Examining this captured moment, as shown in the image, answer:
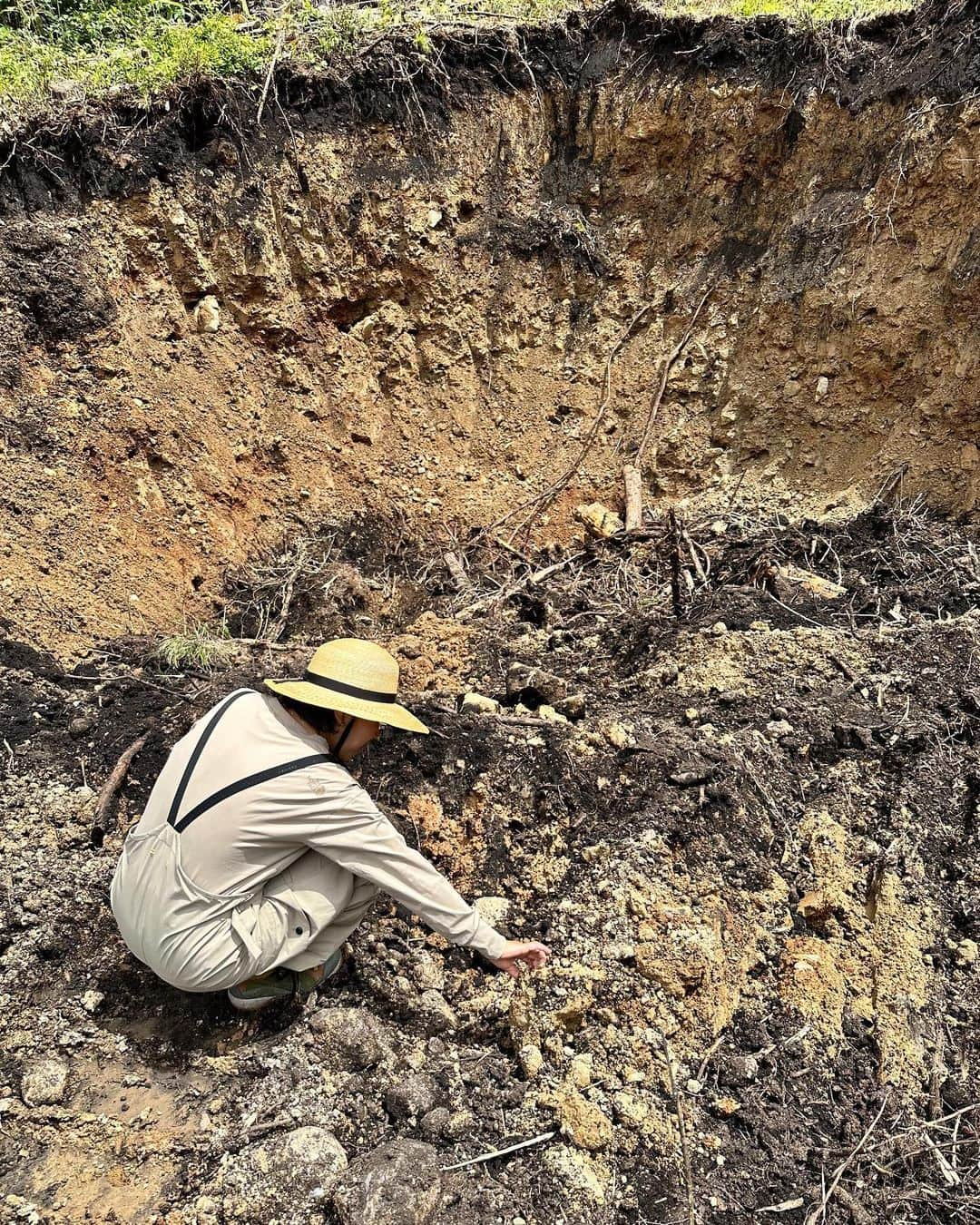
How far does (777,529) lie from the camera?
4.91 m

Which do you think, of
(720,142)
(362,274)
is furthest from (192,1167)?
(720,142)

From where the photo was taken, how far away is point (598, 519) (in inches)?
211

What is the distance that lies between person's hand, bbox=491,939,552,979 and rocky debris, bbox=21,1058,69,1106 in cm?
130

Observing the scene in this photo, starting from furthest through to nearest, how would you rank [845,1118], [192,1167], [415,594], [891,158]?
[415,594] → [891,158] → [845,1118] → [192,1167]

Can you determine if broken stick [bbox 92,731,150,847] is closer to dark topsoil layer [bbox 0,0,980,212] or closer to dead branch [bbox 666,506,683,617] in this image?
dead branch [bbox 666,506,683,617]

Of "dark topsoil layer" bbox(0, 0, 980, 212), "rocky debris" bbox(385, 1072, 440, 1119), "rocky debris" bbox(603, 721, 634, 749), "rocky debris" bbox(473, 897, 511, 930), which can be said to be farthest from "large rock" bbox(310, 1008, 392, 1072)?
"dark topsoil layer" bbox(0, 0, 980, 212)

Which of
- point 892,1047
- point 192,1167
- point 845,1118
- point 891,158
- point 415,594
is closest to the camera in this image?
point 192,1167

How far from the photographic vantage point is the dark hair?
7.36ft

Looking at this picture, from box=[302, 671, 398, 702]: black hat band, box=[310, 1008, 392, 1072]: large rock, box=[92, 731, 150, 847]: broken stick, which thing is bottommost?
box=[92, 731, 150, 847]: broken stick

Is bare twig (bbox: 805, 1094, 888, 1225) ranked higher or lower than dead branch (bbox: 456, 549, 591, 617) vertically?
higher

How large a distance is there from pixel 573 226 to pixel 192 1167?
5472mm

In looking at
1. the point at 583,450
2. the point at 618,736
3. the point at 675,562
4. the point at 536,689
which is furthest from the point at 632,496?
the point at 618,736

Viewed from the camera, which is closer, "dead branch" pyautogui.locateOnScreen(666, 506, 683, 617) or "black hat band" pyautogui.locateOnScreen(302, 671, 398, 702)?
"black hat band" pyautogui.locateOnScreen(302, 671, 398, 702)

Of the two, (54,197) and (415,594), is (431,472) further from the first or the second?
(54,197)
